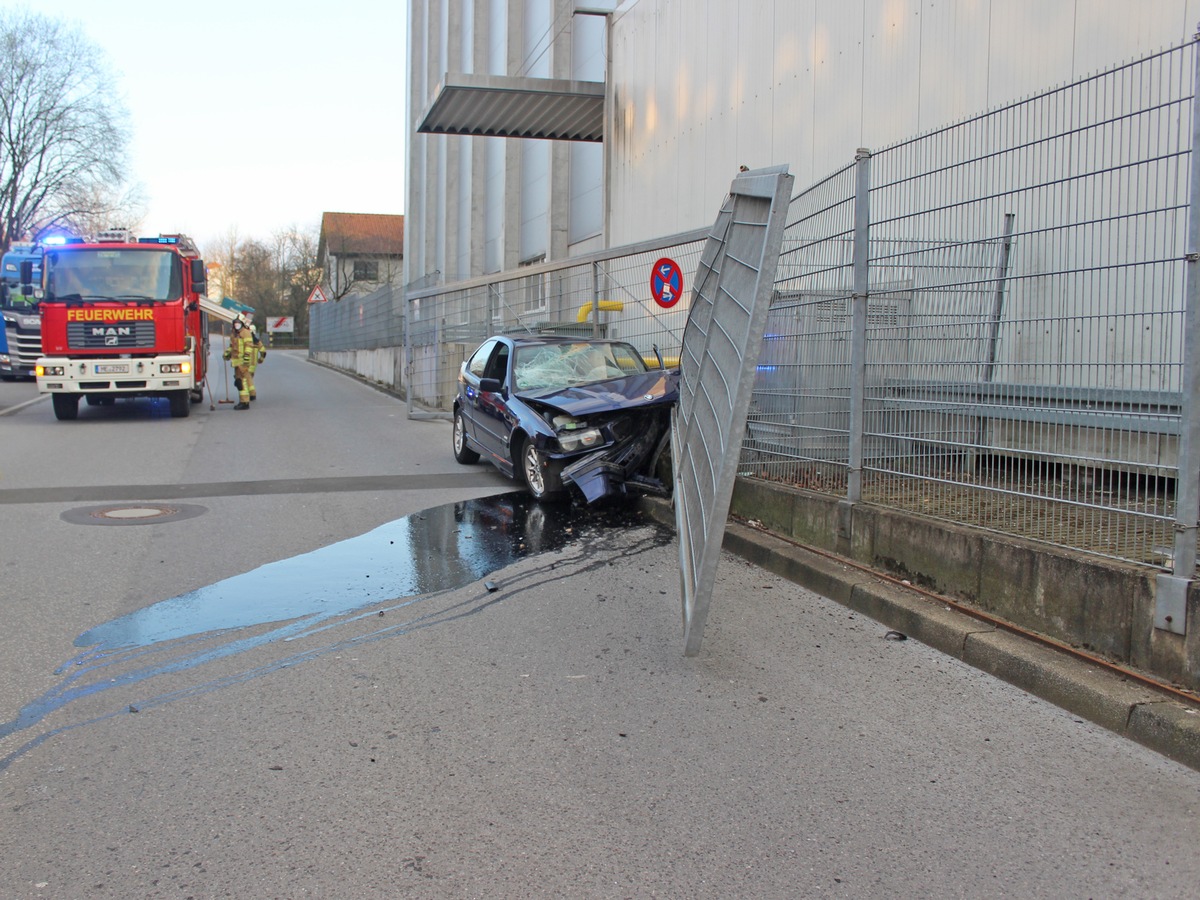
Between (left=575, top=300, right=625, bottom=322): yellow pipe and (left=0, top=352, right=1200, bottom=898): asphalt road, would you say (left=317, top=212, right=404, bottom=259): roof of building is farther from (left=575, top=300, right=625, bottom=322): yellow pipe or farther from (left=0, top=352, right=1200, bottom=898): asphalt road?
(left=0, top=352, right=1200, bottom=898): asphalt road

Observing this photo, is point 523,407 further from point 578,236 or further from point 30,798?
point 578,236

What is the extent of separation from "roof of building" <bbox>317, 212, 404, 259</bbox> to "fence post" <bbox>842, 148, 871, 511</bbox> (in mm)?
71070

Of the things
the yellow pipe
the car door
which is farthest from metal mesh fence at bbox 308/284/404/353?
the car door

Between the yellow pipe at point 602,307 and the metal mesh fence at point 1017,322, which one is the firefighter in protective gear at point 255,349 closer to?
the yellow pipe at point 602,307

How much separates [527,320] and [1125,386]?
1316 cm

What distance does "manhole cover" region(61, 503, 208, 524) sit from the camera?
873cm

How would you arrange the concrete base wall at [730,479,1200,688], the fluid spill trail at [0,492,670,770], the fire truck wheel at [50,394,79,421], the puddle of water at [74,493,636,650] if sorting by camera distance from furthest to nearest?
the fire truck wheel at [50,394,79,421] → the puddle of water at [74,493,636,650] → the fluid spill trail at [0,492,670,770] → the concrete base wall at [730,479,1200,688]

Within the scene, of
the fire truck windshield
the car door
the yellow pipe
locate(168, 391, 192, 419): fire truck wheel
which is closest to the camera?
the car door

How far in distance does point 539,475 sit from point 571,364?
1578 mm

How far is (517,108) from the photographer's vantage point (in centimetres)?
2139

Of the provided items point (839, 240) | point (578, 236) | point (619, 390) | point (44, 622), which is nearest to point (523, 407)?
point (619, 390)

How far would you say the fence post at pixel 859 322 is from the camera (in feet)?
20.5

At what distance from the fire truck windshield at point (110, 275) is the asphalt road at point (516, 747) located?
38.2 feet

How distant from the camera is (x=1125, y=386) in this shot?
15.0ft
